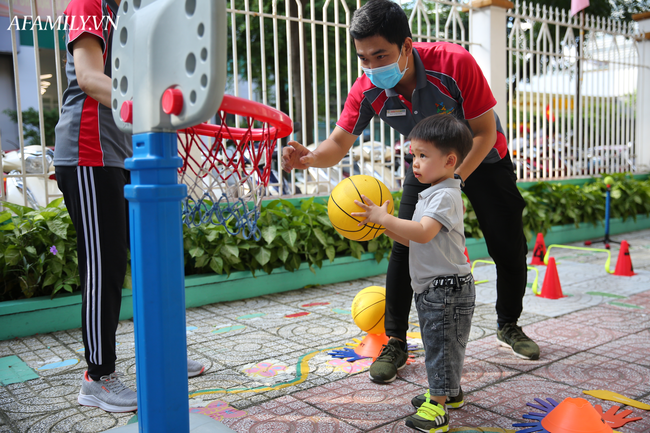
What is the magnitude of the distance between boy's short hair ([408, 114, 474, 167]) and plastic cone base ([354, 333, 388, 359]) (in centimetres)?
154

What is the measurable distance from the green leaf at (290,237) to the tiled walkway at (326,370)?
2.15 feet

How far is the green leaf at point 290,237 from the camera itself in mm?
5238

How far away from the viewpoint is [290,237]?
5277mm

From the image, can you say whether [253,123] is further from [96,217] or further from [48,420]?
[48,420]

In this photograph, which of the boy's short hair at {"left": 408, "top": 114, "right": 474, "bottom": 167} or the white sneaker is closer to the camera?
the boy's short hair at {"left": 408, "top": 114, "right": 474, "bottom": 167}

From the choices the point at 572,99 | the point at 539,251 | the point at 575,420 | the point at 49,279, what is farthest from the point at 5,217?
the point at 572,99

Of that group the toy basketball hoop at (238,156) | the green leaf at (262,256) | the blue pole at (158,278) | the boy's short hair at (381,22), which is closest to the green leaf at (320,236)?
the green leaf at (262,256)

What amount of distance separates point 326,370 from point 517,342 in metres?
1.21

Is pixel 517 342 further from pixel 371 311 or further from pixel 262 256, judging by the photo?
pixel 262 256

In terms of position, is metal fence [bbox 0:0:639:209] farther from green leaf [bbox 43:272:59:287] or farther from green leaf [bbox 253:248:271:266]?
green leaf [bbox 43:272:59:287]

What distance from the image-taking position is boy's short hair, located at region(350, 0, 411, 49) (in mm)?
2564

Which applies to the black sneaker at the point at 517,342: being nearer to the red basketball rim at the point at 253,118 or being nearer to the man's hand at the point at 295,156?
the man's hand at the point at 295,156

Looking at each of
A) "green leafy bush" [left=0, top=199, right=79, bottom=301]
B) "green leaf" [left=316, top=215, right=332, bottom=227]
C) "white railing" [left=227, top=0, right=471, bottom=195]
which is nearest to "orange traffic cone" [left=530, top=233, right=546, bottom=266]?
"white railing" [left=227, top=0, right=471, bottom=195]

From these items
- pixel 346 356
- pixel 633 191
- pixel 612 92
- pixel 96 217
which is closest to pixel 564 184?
pixel 633 191
